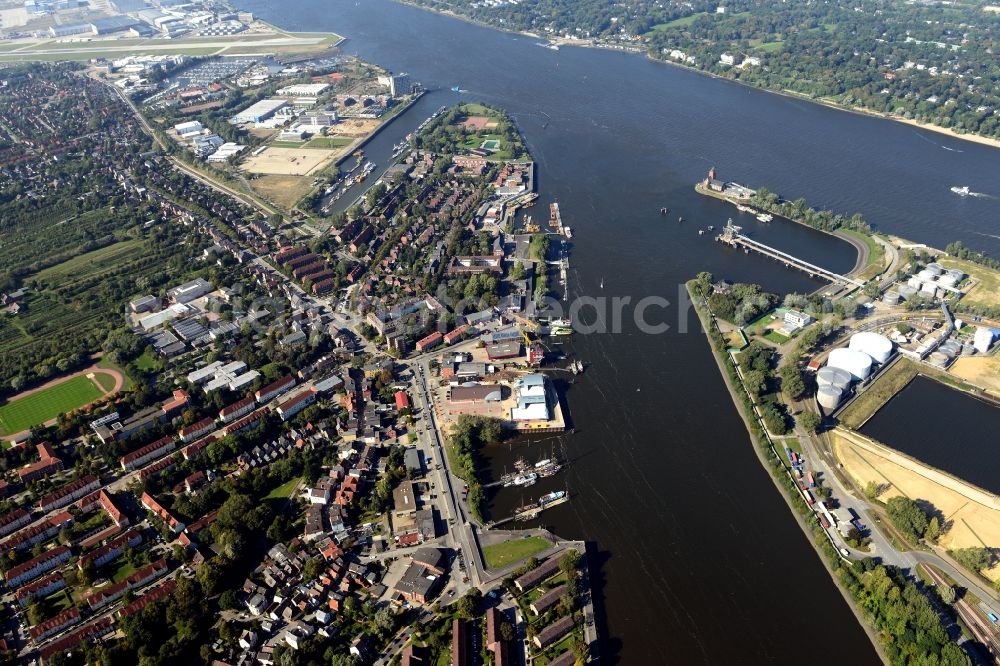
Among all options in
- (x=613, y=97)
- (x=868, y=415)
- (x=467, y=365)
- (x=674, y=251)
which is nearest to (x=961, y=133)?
(x=613, y=97)

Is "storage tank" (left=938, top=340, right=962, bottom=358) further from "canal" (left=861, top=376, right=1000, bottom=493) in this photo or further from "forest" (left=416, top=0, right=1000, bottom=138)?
→ "forest" (left=416, top=0, right=1000, bottom=138)

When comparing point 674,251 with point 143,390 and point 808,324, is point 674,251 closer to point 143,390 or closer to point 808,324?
point 808,324

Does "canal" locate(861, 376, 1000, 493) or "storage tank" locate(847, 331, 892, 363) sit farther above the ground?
"storage tank" locate(847, 331, 892, 363)

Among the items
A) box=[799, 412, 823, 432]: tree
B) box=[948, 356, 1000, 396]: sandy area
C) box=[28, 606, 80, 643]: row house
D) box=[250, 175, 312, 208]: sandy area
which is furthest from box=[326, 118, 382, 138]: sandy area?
box=[948, 356, 1000, 396]: sandy area

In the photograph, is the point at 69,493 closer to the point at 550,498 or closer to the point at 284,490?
the point at 284,490

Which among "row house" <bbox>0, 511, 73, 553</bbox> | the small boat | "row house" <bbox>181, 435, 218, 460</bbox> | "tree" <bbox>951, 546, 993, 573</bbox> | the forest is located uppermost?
the forest

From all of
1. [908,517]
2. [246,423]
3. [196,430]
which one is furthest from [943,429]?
[196,430]
